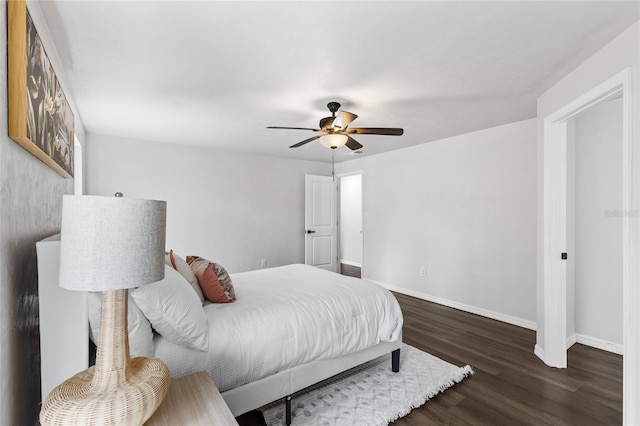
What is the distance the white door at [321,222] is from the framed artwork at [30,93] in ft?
13.8

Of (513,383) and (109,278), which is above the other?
(109,278)

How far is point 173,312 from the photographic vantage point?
1566mm

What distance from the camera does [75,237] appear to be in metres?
0.93

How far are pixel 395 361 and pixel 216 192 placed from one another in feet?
12.0

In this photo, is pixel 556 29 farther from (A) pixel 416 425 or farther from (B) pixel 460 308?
(B) pixel 460 308

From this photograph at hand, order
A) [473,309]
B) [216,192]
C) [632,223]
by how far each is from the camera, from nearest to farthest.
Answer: [632,223] → [473,309] → [216,192]

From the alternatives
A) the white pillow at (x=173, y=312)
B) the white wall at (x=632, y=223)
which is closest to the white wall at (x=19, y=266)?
the white pillow at (x=173, y=312)

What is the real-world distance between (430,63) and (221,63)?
4.82 ft

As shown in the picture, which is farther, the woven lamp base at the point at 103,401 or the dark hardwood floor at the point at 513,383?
the dark hardwood floor at the point at 513,383

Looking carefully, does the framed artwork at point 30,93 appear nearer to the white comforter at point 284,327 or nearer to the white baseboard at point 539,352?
the white comforter at point 284,327

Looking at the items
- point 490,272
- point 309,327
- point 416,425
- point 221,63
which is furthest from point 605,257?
point 221,63

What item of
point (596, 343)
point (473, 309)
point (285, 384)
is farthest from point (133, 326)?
point (596, 343)

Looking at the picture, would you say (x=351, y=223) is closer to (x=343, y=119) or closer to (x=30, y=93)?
(x=343, y=119)

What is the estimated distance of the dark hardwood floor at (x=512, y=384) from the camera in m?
2.00
